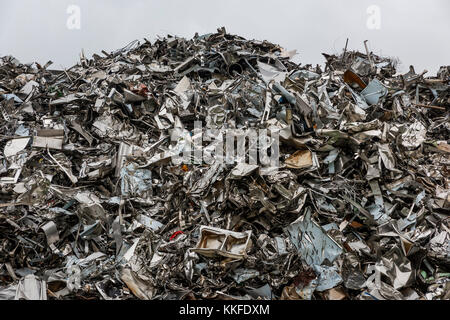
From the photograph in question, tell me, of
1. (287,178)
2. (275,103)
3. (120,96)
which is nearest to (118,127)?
(120,96)

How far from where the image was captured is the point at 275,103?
16.2ft

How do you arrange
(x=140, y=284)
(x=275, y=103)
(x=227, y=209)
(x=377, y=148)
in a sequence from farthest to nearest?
(x=275, y=103), (x=377, y=148), (x=227, y=209), (x=140, y=284)

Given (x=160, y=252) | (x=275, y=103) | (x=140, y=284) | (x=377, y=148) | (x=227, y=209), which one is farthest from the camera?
(x=275, y=103)

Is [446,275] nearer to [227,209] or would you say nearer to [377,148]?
[377,148]

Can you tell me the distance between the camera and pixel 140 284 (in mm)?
3447

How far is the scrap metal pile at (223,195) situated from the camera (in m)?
3.51

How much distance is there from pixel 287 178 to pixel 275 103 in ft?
4.47

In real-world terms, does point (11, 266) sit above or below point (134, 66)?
below

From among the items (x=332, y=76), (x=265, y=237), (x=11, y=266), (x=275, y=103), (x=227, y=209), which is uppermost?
(x=332, y=76)

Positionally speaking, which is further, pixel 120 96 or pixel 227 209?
pixel 120 96

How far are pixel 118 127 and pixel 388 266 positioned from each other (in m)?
4.17

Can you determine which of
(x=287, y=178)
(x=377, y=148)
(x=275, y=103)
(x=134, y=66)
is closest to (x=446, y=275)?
(x=377, y=148)

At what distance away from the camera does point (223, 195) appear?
4.00m

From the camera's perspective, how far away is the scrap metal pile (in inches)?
138
